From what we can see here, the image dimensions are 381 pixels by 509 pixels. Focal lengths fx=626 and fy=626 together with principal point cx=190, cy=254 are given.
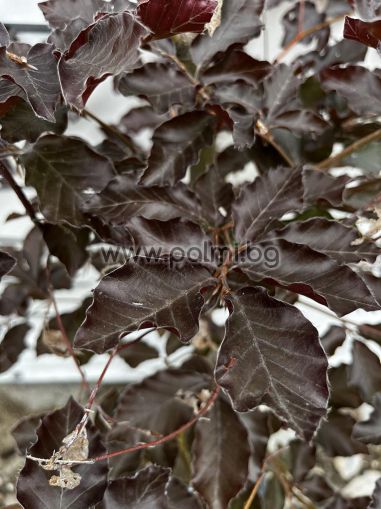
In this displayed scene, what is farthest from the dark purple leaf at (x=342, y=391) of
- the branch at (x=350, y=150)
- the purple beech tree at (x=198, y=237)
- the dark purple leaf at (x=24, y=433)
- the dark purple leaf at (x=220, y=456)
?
the dark purple leaf at (x=24, y=433)

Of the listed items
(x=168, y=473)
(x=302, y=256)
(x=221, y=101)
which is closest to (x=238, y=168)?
(x=221, y=101)

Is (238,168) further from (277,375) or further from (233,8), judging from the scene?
(277,375)

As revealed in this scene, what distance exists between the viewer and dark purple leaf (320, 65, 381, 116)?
0.64 meters

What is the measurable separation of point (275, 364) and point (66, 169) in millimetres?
295

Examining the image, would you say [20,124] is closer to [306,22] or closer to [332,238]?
[332,238]

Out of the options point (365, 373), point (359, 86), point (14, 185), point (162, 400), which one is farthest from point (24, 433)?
point (359, 86)

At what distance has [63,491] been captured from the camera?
20.9 inches

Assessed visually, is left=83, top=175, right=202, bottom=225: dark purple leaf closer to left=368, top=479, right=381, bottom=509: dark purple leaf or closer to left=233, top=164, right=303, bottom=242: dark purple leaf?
A: left=233, top=164, right=303, bottom=242: dark purple leaf

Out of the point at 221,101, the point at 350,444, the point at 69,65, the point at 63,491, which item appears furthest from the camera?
the point at 350,444

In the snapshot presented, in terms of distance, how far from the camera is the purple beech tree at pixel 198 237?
0.45 meters

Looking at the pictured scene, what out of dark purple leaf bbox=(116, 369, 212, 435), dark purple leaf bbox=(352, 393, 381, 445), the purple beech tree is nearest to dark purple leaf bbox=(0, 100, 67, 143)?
the purple beech tree

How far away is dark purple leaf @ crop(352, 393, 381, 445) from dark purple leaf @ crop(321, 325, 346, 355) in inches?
3.8

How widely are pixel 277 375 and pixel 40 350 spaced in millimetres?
470

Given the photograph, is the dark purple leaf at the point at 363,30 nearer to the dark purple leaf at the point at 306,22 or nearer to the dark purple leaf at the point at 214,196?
the dark purple leaf at the point at 214,196
